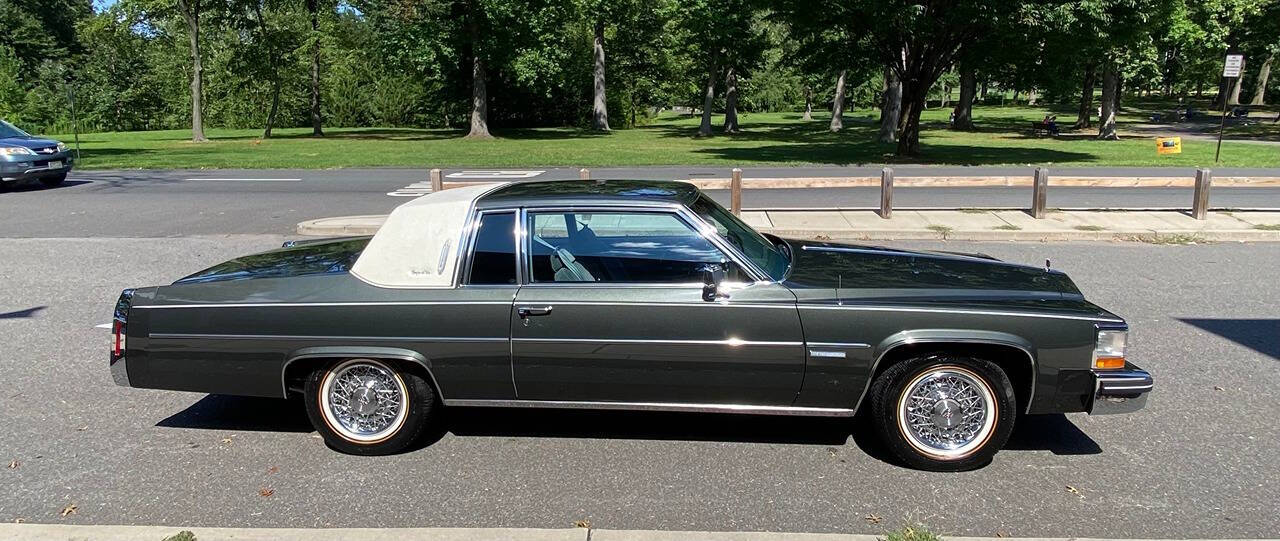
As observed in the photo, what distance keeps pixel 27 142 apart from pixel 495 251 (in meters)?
19.0

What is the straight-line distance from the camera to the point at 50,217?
14234mm

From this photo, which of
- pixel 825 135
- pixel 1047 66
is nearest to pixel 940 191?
pixel 1047 66

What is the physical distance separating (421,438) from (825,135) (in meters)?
38.1

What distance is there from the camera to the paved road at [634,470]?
12.7 feet

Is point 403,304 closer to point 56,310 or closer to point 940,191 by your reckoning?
point 56,310

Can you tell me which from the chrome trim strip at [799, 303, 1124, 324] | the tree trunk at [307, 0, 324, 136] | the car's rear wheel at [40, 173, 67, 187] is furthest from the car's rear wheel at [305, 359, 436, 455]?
the tree trunk at [307, 0, 324, 136]

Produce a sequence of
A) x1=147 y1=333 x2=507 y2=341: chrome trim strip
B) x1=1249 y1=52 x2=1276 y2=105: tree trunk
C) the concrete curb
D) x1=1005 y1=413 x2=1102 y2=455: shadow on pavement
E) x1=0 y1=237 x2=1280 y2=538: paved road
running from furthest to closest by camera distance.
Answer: x1=1249 y1=52 x2=1276 y2=105: tree trunk < x1=1005 y1=413 x2=1102 y2=455: shadow on pavement < x1=147 y1=333 x2=507 y2=341: chrome trim strip < x1=0 y1=237 x2=1280 y2=538: paved road < the concrete curb

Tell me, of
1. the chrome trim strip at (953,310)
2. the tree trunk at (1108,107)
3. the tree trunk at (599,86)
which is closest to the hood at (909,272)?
the chrome trim strip at (953,310)

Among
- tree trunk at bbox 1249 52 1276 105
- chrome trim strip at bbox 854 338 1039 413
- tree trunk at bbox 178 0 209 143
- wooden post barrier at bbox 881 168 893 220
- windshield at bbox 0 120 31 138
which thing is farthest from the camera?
tree trunk at bbox 1249 52 1276 105

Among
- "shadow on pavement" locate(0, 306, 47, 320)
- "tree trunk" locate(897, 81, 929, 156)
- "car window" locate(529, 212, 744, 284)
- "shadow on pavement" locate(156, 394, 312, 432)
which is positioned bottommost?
"shadow on pavement" locate(0, 306, 47, 320)

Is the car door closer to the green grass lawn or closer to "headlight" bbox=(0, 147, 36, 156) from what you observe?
"headlight" bbox=(0, 147, 36, 156)

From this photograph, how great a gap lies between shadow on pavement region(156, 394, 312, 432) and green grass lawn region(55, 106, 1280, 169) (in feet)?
62.9

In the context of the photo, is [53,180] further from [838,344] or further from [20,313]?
[838,344]

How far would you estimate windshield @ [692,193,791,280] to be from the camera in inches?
178
